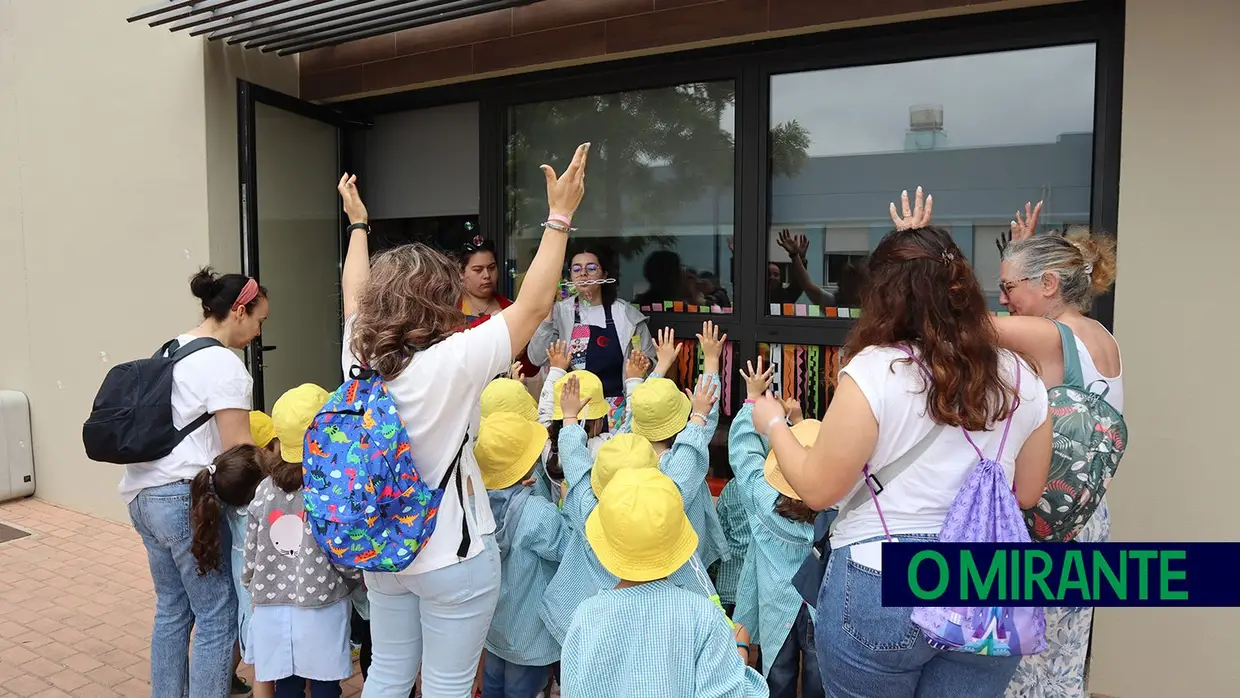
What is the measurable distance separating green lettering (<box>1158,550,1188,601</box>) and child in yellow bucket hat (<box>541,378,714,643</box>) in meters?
1.38

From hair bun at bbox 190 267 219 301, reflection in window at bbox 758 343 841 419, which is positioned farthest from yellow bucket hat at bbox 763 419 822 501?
hair bun at bbox 190 267 219 301

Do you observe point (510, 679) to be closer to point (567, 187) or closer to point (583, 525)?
point (583, 525)

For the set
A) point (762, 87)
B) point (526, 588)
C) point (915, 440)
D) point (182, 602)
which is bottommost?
point (182, 602)

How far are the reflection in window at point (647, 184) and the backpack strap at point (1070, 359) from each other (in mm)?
2247

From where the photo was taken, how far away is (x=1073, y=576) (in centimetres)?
222

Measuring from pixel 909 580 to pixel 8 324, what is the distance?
7.18 meters

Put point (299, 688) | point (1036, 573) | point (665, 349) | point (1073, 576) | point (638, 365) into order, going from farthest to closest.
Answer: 1. point (638, 365)
2. point (665, 349)
3. point (299, 688)
4. point (1073, 576)
5. point (1036, 573)

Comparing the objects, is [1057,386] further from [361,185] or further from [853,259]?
[361,185]

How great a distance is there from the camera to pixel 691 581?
→ 2271 millimetres

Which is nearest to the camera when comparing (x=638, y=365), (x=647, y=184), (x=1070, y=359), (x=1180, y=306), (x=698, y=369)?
(x=1070, y=359)

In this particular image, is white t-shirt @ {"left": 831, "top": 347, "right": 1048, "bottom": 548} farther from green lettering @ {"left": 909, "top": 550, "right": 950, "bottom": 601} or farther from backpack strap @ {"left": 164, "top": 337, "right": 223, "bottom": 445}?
backpack strap @ {"left": 164, "top": 337, "right": 223, "bottom": 445}

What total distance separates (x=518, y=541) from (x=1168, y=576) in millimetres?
2036

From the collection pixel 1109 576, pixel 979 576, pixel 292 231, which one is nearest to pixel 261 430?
pixel 292 231

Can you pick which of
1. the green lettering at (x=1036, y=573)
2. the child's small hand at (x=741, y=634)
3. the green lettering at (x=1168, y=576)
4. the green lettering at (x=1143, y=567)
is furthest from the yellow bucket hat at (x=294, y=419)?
the green lettering at (x=1168, y=576)
